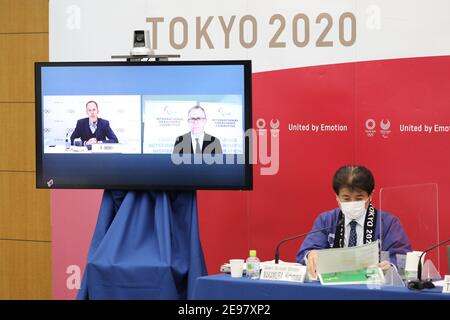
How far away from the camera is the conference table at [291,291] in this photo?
10.3ft

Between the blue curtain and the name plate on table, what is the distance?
0.55 meters

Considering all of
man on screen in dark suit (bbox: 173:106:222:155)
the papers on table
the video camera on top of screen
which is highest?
Answer: the video camera on top of screen

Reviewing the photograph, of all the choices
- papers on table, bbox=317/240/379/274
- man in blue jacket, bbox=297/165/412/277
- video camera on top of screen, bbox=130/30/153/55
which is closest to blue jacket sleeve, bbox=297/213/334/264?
man in blue jacket, bbox=297/165/412/277

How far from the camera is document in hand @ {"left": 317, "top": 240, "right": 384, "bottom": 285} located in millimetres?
3312

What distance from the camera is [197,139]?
3922 mm

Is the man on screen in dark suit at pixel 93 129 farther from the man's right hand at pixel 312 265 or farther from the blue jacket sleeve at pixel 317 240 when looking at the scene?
the man's right hand at pixel 312 265

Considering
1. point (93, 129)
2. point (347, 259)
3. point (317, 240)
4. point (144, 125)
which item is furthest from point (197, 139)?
point (347, 259)

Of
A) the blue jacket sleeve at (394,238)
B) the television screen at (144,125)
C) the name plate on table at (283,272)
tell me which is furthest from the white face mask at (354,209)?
the name plate on table at (283,272)

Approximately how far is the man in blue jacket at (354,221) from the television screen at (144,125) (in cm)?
44

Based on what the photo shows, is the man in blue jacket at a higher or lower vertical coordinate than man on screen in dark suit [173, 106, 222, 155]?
lower

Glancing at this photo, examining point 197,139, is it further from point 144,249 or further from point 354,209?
point 354,209

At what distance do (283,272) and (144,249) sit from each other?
82cm

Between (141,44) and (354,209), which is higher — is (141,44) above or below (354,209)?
above

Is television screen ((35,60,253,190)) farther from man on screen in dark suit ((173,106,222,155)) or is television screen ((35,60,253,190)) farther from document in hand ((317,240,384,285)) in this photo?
document in hand ((317,240,384,285))
